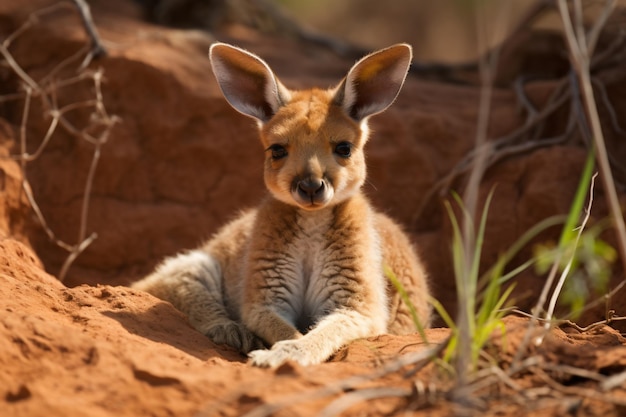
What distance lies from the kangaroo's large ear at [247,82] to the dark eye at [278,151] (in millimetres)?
→ 408

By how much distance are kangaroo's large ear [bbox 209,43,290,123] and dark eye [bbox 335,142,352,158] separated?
0.61 m

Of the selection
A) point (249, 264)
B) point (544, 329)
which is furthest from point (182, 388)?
point (249, 264)

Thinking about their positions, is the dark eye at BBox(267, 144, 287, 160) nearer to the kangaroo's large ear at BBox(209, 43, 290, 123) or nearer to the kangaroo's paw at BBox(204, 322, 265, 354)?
the kangaroo's large ear at BBox(209, 43, 290, 123)

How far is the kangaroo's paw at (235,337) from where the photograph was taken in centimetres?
478

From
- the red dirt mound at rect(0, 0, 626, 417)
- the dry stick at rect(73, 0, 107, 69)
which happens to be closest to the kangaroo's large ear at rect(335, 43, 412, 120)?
the red dirt mound at rect(0, 0, 626, 417)

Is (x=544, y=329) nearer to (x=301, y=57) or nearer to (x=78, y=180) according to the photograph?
(x=78, y=180)

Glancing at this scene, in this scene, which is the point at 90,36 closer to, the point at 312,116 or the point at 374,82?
the point at 312,116

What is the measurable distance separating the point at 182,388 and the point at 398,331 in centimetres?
255

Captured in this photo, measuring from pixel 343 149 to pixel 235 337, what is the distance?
1.43 m

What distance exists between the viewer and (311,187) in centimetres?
464

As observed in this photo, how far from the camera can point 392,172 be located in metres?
7.51

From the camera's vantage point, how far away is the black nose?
4.64 meters

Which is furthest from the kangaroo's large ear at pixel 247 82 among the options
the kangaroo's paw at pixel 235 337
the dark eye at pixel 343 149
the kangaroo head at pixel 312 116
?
the kangaroo's paw at pixel 235 337

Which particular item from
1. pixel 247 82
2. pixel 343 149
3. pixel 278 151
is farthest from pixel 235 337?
pixel 247 82
